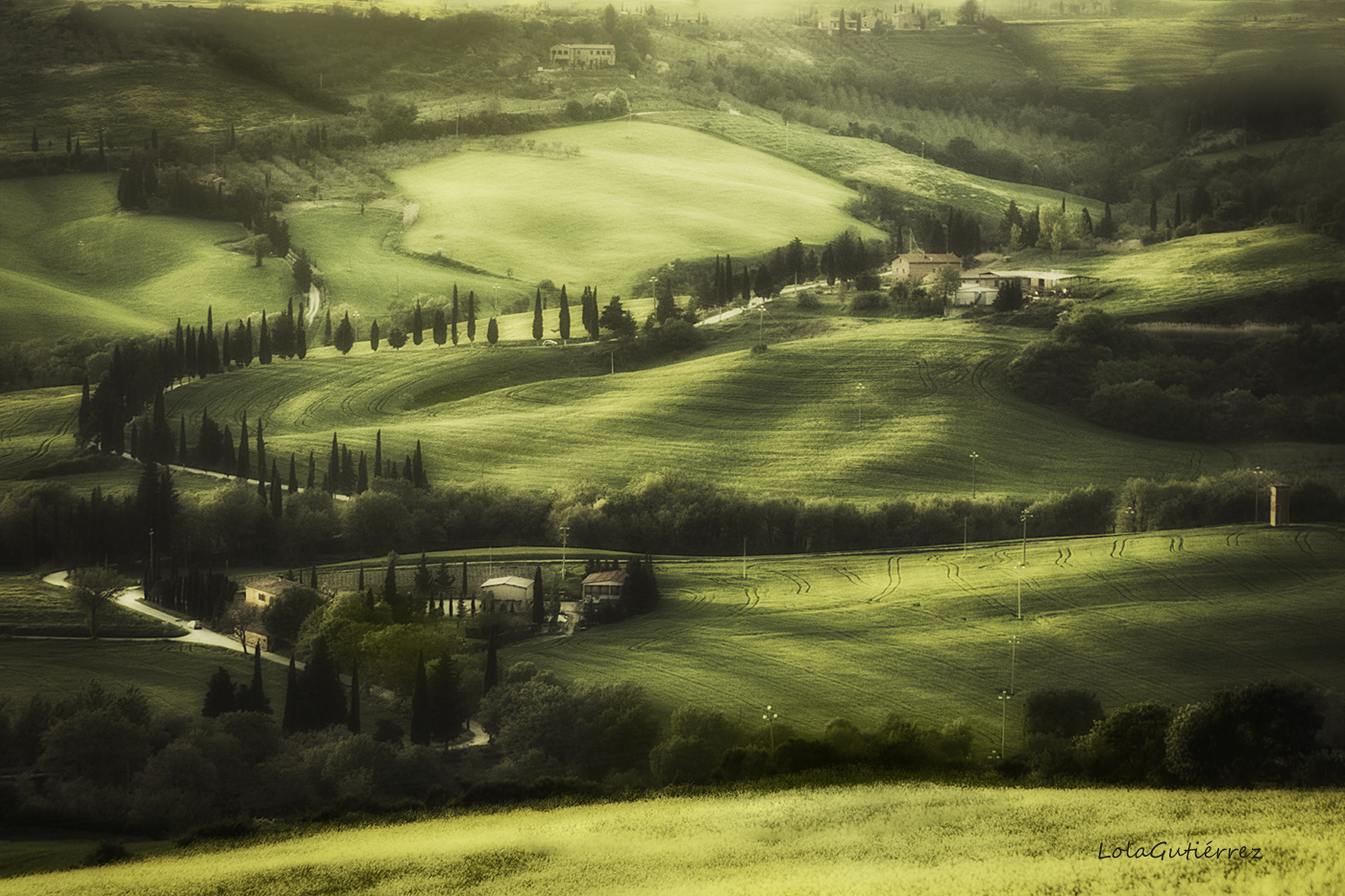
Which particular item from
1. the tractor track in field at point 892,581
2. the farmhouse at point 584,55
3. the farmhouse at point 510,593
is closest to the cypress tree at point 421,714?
the farmhouse at point 510,593

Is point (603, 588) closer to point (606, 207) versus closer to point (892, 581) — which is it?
point (892, 581)

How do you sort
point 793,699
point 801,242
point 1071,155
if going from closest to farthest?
1. point 793,699
2. point 801,242
3. point 1071,155

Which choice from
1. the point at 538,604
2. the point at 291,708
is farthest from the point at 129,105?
the point at 291,708

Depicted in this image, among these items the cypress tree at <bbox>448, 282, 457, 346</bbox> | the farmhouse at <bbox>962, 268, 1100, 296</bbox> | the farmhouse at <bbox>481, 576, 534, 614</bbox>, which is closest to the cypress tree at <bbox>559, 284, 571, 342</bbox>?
the cypress tree at <bbox>448, 282, 457, 346</bbox>

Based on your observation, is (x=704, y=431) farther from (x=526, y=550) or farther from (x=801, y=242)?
(x=801, y=242)

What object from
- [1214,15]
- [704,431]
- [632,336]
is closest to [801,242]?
[632,336]

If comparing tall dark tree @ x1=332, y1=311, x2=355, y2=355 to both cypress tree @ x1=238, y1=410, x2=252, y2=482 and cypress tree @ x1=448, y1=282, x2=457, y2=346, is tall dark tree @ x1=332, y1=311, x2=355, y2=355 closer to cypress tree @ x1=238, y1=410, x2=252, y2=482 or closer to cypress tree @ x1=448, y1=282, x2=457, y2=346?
cypress tree @ x1=448, y1=282, x2=457, y2=346
